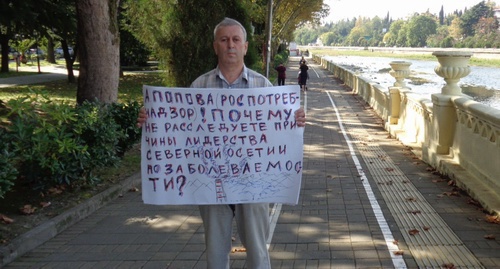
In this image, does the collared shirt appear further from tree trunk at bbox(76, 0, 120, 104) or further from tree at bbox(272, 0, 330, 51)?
tree at bbox(272, 0, 330, 51)

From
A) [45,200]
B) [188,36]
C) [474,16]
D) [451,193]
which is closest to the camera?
[45,200]

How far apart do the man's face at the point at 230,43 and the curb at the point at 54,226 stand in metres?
2.93

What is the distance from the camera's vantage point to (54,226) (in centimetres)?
561

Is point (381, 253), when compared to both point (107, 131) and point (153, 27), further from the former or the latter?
point (153, 27)

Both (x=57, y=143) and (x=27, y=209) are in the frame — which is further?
(x=57, y=143)

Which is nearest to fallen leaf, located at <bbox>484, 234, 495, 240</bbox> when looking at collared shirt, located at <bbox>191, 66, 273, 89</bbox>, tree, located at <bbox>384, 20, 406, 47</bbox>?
collared shirt, located at <bbox>191, 66, 273, 89</bbox>

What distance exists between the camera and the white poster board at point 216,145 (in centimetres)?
Answer: 360

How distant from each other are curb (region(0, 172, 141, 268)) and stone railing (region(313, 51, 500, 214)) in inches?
190

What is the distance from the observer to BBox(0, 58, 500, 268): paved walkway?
4727mm

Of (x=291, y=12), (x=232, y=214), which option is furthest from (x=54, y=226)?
(x=291, y=12)

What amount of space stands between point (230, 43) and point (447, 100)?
649 centimetres

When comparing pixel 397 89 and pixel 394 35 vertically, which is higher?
pixel 394 35

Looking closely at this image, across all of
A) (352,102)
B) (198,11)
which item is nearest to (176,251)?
(198,11)

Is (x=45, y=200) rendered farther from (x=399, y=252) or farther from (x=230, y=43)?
(x=399, y=252)
